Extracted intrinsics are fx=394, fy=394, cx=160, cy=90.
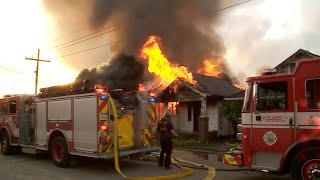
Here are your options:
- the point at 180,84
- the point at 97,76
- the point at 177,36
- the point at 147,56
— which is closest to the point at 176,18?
the point at 177,36

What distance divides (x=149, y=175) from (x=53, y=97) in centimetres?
420

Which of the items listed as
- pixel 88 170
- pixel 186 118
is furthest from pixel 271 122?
pixel 186 118

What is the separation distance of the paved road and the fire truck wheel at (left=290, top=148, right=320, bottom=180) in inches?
73.0

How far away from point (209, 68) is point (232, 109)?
34.8ft

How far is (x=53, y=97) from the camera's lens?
39.6 ft

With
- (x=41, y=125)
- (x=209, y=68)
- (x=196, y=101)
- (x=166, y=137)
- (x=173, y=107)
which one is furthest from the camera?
(x=209, y=68)

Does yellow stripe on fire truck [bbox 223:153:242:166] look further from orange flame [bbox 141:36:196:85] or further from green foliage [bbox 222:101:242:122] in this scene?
orange flame [bbox 141:36:196:85]

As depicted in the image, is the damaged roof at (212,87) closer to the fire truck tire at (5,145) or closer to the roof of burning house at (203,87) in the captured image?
the roof of burning house at (203,87)

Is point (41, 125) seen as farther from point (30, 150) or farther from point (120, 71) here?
point (120, 71)

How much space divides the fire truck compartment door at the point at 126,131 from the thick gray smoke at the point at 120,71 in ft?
28.7

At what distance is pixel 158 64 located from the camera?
78.4 ft

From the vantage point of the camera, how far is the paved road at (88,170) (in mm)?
9742

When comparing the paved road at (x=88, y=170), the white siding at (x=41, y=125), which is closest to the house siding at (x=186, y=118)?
the paved road at (x=88, y=170)

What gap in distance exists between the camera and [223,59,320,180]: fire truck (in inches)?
297
